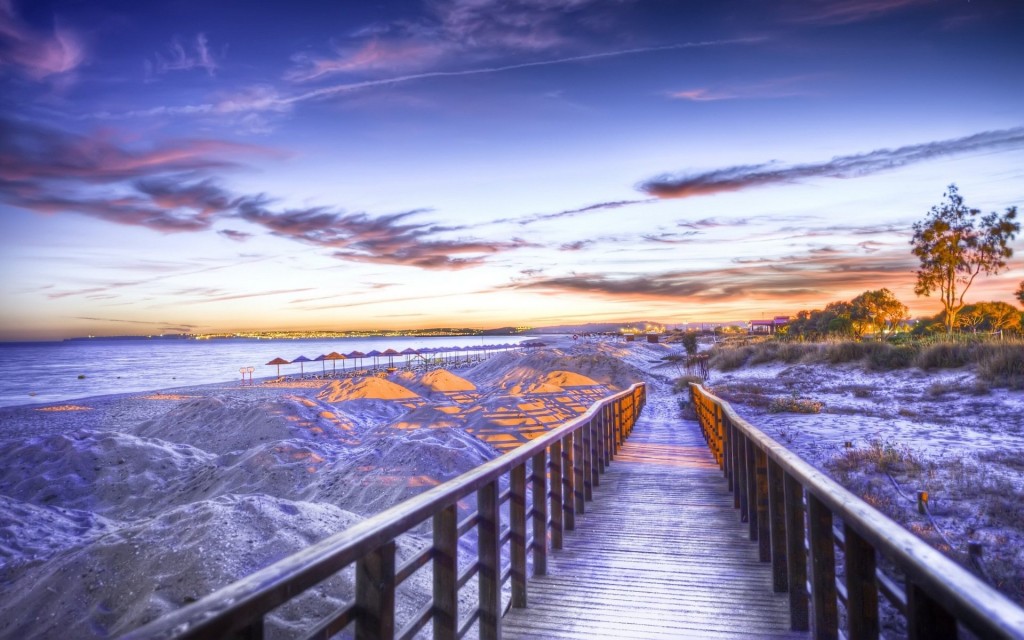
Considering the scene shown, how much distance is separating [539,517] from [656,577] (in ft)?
3.00

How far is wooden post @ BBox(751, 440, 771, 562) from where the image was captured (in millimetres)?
4191

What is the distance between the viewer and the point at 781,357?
1123 inches

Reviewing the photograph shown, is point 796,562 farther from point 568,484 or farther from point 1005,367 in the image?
point 1005,367

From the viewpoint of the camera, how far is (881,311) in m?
51.4

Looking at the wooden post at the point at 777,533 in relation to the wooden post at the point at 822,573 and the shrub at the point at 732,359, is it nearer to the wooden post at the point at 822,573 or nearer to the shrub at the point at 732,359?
the wooden post at the point at 822,573

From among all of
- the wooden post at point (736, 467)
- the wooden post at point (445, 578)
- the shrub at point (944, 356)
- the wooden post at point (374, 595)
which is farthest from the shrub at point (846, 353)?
the wooden post at point (374, 595)

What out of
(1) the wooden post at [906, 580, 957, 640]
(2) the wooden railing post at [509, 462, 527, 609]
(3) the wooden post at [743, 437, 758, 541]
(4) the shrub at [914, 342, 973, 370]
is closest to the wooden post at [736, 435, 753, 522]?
(3) the wooden post at [743, 437, 758, 541]

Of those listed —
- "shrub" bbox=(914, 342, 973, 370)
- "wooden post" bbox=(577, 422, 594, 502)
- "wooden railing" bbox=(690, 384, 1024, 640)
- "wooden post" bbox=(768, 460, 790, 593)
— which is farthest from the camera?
"shrub" bbox=(914, 342, 973, 370)

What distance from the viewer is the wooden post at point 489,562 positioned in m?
2.88

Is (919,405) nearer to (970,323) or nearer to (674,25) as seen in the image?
(674,25)

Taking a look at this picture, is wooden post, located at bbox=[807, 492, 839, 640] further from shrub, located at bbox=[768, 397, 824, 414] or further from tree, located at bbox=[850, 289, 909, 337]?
tree, located at bbox=[850, 289, 909, 337]

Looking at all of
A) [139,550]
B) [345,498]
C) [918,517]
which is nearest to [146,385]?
[345,498]

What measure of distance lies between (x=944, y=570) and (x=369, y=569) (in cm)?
151

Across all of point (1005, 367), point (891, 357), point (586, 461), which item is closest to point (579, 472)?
point (586, 461)
